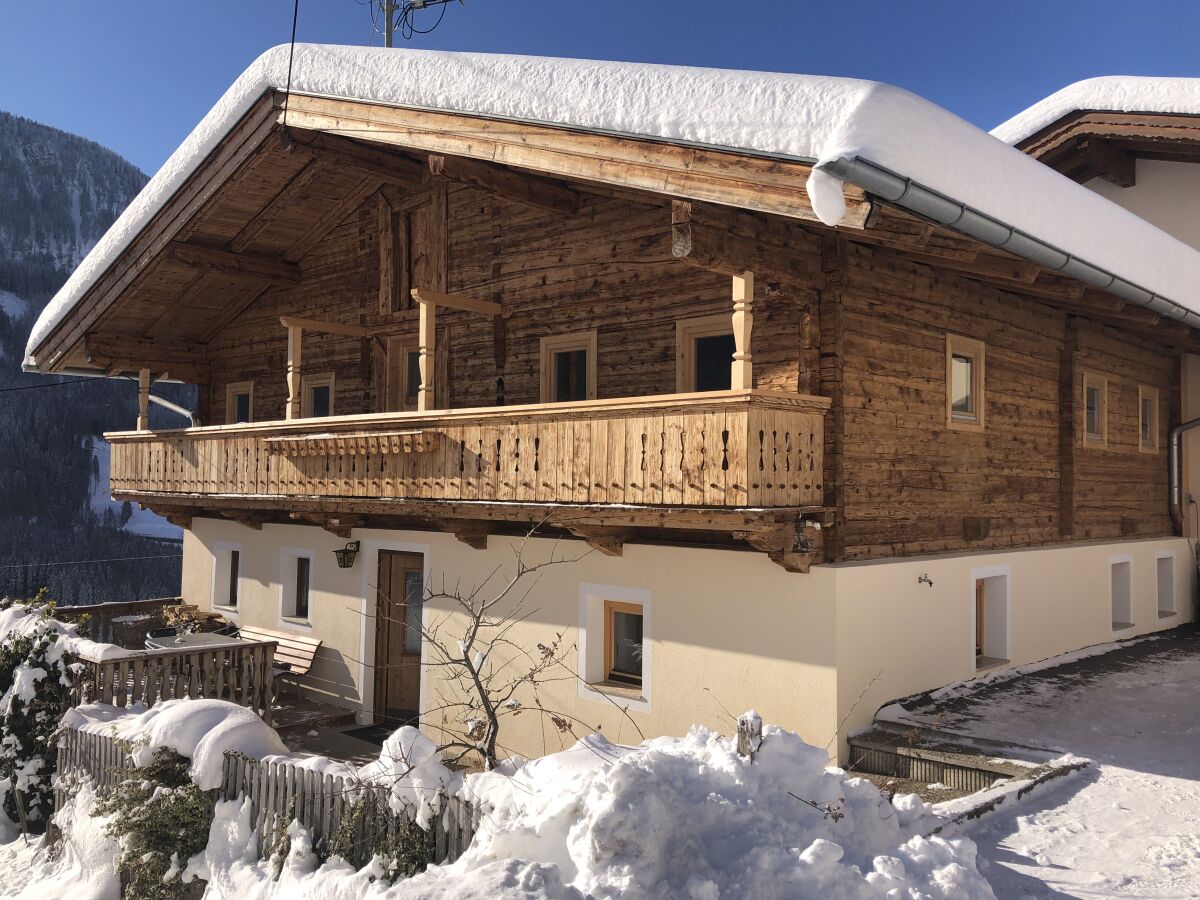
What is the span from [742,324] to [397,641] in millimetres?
7429

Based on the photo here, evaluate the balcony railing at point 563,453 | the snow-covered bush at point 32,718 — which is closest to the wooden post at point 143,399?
the balcony railing at point 563,453

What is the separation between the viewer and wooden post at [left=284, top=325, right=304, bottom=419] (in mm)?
13008

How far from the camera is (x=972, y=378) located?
11305 millimetres

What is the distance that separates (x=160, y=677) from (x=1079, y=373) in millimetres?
12103

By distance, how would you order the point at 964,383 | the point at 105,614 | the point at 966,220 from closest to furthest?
the point at 966,220, the point at 964,383, the point at 105,614

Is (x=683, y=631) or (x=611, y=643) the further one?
(x=611, y=643)

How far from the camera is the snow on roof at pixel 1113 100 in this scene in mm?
14930

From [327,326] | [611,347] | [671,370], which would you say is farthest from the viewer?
[327,326]

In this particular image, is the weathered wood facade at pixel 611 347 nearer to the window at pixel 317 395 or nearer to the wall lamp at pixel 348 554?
the window at pixel 317 395

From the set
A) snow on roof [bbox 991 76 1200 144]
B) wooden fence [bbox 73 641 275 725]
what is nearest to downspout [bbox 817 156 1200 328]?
snow on roof [bbox 991 76 1200 144]

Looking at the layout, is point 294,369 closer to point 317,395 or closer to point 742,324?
point 317,395

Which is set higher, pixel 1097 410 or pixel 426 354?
pixel 426 354

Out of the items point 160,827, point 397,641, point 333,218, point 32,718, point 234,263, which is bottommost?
point 160,827

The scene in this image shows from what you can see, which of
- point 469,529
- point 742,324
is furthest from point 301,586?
point 742,324
